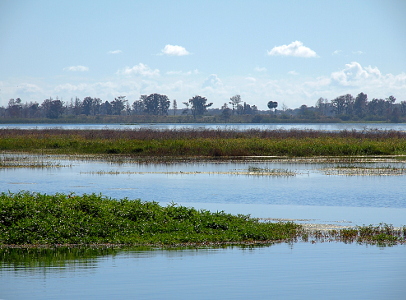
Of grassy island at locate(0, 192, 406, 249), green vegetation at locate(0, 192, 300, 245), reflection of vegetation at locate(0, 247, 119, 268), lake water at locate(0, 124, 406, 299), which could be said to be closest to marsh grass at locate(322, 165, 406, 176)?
lake water at locate(0, 124, 406, 299)

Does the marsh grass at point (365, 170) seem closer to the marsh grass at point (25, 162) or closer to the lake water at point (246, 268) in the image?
the lake water at point (246, 268)

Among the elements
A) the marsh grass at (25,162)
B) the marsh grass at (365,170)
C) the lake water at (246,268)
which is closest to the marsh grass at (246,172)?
the marsh grass at (365,170)

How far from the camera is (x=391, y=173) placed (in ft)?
109

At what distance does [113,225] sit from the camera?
1560 centimetres

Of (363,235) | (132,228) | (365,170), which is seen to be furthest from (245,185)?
(132,228)

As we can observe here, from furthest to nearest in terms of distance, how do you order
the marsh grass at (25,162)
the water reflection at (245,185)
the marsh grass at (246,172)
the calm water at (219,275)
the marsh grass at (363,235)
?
the marsh grass at (25,162) → the marsh grass at (246,172) → the water reflection at (245,185) → the marsh grass at (363,235) → the calm water at (219,275)

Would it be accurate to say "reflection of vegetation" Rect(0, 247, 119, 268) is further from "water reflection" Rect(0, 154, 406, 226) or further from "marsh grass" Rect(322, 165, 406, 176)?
"marsh grass" Rect(322, 165, 406, 176)

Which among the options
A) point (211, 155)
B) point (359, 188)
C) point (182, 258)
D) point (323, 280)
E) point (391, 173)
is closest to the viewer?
point (323, 280)

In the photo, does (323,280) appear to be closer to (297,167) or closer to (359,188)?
(359,188)

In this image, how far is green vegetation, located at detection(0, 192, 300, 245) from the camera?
14898mm

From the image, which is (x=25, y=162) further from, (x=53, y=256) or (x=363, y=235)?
(x=363, y=235)

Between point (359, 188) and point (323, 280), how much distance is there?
16582 millimetres

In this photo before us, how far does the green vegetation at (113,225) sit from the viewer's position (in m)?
14.9

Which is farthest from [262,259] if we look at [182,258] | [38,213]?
[38,213]
